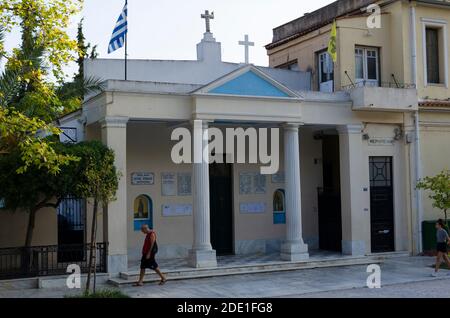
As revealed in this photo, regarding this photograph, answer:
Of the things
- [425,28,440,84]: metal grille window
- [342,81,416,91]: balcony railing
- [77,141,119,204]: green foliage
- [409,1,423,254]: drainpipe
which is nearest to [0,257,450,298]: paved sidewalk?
[77,141,119,204]: green foliage

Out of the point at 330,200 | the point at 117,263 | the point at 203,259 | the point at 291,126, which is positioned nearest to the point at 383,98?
the point at 291,126

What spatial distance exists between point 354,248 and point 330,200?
248 centimetres

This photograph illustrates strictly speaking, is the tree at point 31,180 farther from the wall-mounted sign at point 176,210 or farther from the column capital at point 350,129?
the column capital at point 350,129

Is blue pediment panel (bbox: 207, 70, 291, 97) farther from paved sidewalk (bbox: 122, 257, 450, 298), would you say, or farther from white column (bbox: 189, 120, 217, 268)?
paved sidewalk (bbox: 122, 257, 450, 298)

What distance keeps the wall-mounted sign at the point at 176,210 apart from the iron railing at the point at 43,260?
12.0 ft

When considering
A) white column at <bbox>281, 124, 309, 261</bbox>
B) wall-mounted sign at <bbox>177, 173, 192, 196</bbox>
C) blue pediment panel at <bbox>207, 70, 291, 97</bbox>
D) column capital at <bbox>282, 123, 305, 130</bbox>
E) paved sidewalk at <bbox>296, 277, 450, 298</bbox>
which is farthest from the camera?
wall-mounted sign at <bbox>177, 173, 192, 196</bbox>

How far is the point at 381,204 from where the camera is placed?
20.7m

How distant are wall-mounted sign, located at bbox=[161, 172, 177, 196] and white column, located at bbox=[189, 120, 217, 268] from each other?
2.48m

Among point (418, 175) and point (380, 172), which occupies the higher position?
point (380, 172)

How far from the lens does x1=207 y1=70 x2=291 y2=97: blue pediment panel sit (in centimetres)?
1770

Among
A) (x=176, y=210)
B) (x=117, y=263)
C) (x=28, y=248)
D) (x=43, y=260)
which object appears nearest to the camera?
(x=28, y=248)

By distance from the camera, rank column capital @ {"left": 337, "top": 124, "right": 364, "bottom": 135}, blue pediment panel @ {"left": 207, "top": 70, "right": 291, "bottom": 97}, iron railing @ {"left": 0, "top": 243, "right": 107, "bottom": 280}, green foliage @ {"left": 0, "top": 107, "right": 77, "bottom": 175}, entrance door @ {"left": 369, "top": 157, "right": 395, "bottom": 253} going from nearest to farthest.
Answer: green foliage @ {"left": 0, "top": 107, "right": 77, "bottom": 175} → iron railing @ {"left": 0, "top": 243, "right": 107, "bottom": 280} → blue pediment panel @ {"left": 207, "top": 70, "right": 291, "bottom": 97} → column capital @ {"left": 337, "top": 124, "right": 364, "bottom": 135} → entrance door @ {"left": 369, "top": 157, "right": 395, "bottom": 253}

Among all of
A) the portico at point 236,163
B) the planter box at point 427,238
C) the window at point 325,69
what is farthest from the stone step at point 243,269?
the window at point 325,69

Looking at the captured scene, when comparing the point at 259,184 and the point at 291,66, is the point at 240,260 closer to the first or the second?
the point at 259,184
